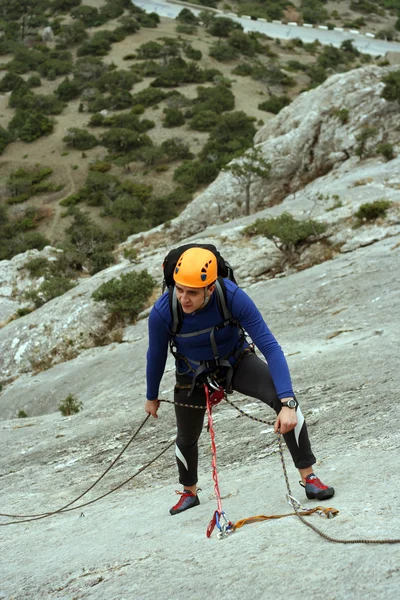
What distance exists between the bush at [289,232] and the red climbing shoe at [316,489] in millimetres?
16844

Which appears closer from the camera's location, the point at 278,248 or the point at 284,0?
the point at 278,248

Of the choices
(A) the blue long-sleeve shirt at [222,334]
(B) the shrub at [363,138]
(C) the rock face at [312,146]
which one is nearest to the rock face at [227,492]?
(A) the blue long-sleeve shirt at [222,334]

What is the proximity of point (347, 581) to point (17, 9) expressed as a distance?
131538 mm

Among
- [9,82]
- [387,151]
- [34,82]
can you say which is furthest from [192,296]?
[9,82]

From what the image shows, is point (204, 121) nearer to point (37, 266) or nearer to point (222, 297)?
point (37, 266)

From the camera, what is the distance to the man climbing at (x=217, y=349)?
13.0 ft

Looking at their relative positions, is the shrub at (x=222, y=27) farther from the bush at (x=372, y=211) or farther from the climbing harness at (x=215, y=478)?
the climbing harness at (x=215, y=478)

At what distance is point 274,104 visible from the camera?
7094 cm

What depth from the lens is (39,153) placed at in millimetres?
67562

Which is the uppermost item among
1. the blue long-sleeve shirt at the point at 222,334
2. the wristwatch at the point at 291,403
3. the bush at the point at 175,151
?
the blue long-sleeve shirt at the point at 222,334

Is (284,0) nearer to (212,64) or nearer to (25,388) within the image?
(212,64)

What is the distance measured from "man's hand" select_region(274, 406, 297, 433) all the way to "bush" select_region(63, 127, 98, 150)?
6655 centimetres

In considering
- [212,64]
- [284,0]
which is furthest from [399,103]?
[284,0]

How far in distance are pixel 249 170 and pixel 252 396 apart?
99.1ft
